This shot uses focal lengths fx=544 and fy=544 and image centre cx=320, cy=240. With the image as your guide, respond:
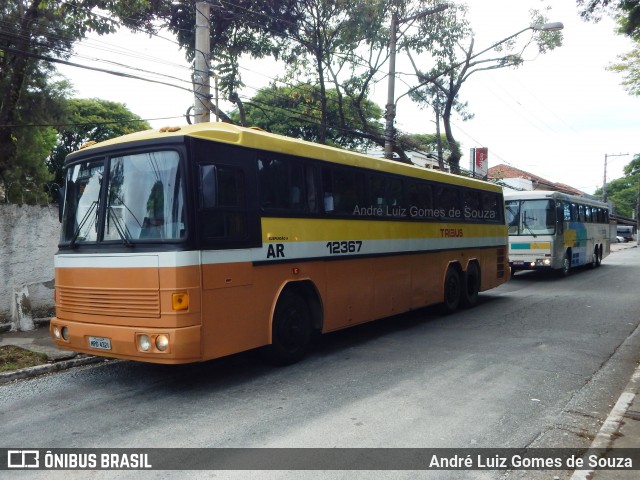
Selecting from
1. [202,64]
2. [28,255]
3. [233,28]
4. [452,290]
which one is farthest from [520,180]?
[28,255]

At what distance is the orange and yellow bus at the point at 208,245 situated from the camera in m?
5.75

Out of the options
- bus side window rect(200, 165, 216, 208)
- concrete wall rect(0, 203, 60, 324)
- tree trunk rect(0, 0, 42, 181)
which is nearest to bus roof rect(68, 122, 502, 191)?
bus side window rect(200, 165, 216, 208)

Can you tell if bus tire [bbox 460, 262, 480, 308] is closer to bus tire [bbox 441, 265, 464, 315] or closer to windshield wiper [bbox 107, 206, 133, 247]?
bus tire [bbox 441, 265, 464, 315]

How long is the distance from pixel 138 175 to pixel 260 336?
236cm

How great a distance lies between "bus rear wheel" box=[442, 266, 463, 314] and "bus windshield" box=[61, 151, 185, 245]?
23.3 feet

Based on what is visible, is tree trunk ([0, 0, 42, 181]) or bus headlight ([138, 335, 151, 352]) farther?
tree trunk ([0, 0, 42, 181])

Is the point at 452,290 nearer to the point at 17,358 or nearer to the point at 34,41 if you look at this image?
the point at 17,358

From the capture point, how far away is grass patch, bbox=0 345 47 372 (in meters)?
6.98

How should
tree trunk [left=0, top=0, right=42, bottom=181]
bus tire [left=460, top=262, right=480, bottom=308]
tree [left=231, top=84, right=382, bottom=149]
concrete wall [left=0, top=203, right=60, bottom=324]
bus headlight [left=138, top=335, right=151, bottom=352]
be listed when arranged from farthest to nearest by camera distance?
tree [left=231, top=84, right=382, bottom=149]
tree trunk [left=0, top=0, right=42, bottom=181]
bus tire [left=460, top=262, right=480, bottom=308]
concrete wall [left=0, top=203, right=60, bottom=324]
bus headlight [left=138, top=335, right=151, bottom=352]

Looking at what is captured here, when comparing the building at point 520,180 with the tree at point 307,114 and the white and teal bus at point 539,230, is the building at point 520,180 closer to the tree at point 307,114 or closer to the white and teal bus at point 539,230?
the tree at point 307,114

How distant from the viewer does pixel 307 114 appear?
20.1m

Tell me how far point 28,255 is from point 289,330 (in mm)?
5881

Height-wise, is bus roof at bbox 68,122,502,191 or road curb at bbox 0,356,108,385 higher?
bus roof at bbox 68,122,502,191

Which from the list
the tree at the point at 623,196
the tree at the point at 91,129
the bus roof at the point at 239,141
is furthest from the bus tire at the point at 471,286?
the tree at the point at 623,196
